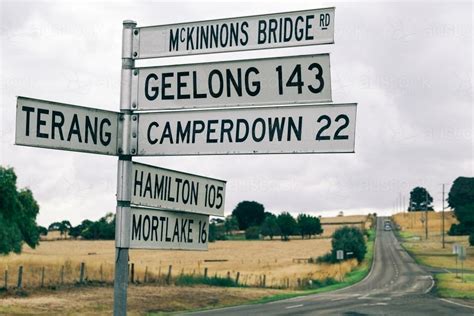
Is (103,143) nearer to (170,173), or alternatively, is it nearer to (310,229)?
(170,173)

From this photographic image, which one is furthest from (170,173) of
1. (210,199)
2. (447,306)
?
(447,306)

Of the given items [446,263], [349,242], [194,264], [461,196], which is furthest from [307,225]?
[194,264]

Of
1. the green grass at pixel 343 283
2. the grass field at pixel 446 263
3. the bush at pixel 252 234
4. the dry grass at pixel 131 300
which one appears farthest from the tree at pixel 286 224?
the dry grass at pixel 131 300

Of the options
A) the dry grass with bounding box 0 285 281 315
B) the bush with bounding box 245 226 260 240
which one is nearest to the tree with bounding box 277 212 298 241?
the bush with bounding box 245 226 260 240

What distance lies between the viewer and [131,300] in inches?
1490

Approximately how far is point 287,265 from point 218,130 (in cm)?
8541

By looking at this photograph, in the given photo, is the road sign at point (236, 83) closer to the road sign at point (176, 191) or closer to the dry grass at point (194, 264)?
the road sign at point (176, 191)

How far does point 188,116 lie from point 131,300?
1305 inches

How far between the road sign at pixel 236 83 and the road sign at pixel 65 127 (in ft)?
1.01

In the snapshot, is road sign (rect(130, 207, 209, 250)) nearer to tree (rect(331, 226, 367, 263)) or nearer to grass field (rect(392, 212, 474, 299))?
grass field (rect(392, 212, 474, 299))

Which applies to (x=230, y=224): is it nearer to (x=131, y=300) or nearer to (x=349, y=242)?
(x=349, y=242)

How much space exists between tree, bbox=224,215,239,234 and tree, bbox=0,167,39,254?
118 m

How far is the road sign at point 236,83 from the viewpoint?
5.59 meters

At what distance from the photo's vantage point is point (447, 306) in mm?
36188
